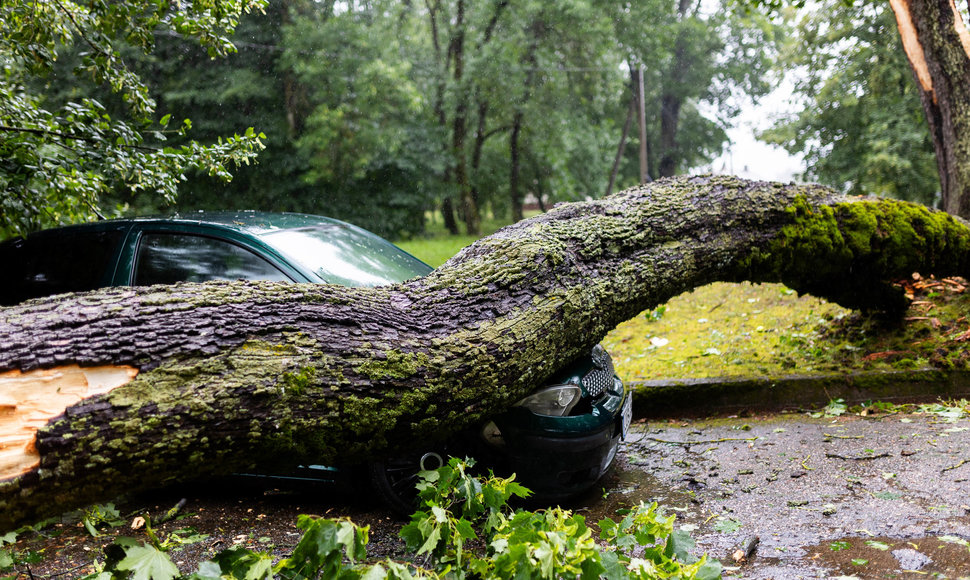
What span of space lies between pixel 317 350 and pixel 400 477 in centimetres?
107

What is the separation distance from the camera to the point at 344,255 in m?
4.35

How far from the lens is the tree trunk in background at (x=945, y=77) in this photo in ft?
19.7

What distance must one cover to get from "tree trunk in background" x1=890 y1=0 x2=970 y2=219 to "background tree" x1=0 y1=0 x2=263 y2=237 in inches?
240

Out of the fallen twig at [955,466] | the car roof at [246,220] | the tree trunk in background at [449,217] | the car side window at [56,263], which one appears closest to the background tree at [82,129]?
the car side window at [56,263]

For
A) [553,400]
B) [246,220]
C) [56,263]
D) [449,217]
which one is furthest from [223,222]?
[449,217]

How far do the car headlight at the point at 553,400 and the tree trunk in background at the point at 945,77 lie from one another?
495 cm

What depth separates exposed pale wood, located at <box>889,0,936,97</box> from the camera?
6227 millimetres

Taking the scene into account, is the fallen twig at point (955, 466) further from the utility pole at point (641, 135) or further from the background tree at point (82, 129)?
the utility pole at point (641, 135)

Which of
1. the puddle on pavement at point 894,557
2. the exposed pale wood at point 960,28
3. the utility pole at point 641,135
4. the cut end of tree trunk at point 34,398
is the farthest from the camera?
the utility pole at point 641,135

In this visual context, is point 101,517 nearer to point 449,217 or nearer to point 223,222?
point 223,222

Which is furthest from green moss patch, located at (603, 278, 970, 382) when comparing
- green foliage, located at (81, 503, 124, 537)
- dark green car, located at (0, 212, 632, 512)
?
green foliage, located at (81, 503, 124, 537)

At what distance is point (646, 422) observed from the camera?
17.7 ft

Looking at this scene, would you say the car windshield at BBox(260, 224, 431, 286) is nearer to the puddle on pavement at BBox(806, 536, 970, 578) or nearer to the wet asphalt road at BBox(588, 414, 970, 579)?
the wet asphalt road at BBox(588, 414, 970, 579)

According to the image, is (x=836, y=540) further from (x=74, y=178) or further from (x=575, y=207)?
(x=74, y=178)
